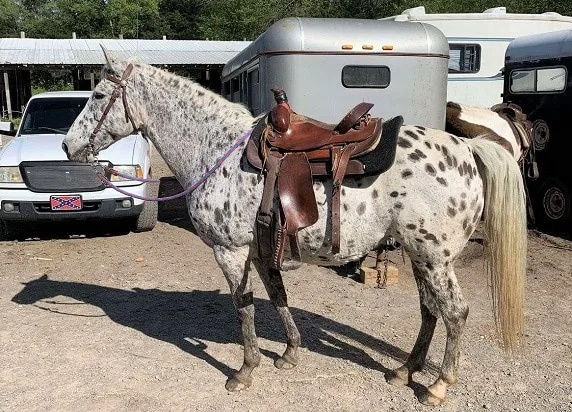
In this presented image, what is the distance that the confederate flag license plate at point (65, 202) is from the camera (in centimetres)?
682

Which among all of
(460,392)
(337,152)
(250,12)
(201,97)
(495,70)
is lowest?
(460,392)

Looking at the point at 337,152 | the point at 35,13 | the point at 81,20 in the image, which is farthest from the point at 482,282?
the point at 35,13

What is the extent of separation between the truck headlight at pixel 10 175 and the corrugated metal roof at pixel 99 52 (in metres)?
17.7

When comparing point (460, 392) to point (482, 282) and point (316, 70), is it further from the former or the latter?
point (316, 70)

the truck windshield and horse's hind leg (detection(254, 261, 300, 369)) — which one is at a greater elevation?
the truck windshield

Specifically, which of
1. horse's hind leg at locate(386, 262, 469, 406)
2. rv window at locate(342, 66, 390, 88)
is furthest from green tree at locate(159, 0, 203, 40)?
horse's hind leg at locate(386, 262, 469, 406)

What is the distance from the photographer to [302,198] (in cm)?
335

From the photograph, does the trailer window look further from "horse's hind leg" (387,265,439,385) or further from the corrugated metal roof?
the corrugated metal roof

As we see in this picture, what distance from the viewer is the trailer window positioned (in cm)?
796

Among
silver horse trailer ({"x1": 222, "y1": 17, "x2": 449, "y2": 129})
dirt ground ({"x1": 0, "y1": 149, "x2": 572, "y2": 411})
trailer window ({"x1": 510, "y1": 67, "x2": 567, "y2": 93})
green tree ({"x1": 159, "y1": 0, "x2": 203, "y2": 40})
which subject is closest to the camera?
dirt ground ({"x1": 0, "y1": 149, "x2": 572, "y2": 411})

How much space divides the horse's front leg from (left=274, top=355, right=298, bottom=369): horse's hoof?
0.84ft

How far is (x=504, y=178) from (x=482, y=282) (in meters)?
2.73

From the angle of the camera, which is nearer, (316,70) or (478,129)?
(316,70)

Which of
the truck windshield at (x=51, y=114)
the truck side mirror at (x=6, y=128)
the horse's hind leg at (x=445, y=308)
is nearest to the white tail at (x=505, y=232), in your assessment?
the horse's hind leg at (x=445, y=308)
